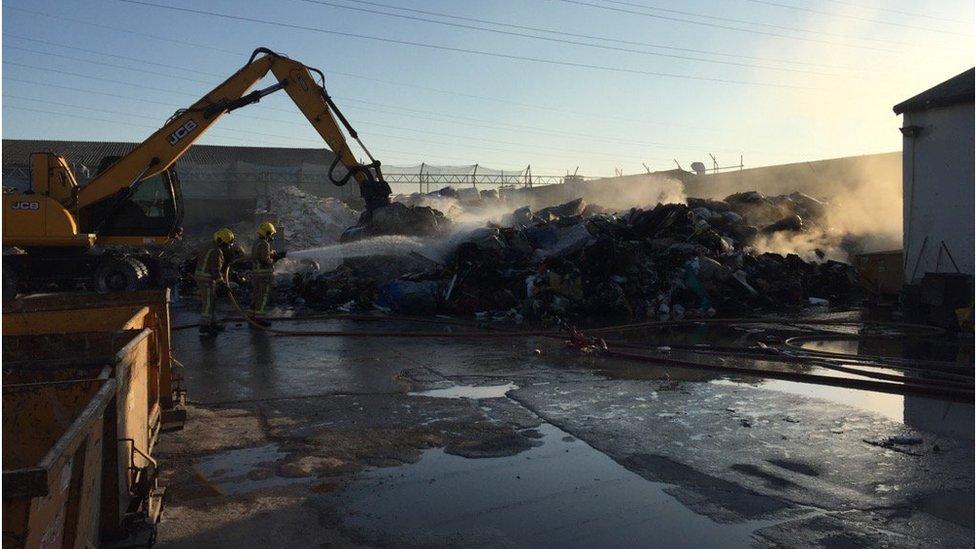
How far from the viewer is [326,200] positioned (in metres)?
Answer: 37.8

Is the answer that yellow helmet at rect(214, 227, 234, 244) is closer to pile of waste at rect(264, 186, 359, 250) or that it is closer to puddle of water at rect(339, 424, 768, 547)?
puddle of water at rect(339, 424, 768, 547)

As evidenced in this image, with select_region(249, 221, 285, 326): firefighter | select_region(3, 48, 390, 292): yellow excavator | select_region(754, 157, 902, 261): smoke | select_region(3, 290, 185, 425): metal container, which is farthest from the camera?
select_region(754, 157, 902, 261): smoke

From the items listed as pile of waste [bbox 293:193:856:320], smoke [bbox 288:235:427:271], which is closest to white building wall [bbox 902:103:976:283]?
pile of waste [bbox 293:193:856:320]

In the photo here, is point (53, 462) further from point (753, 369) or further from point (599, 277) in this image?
point (599, 277)

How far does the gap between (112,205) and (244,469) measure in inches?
444

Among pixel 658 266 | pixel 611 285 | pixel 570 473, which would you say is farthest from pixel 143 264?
Answer: pixel 570 473

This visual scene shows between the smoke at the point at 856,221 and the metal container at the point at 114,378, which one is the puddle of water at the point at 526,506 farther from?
the smoke at the point at 856,221

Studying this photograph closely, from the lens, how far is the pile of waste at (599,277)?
14891mm

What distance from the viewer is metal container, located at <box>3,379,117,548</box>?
2316 mm

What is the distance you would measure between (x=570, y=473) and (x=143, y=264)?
1288 centimetres

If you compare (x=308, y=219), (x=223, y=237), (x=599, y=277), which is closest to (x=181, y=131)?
(x=223, y=237)

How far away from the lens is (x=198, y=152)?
62250mm

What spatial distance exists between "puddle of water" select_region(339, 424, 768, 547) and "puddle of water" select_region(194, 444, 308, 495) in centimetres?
58

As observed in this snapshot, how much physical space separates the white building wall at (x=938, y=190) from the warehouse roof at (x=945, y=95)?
0.42 ft
